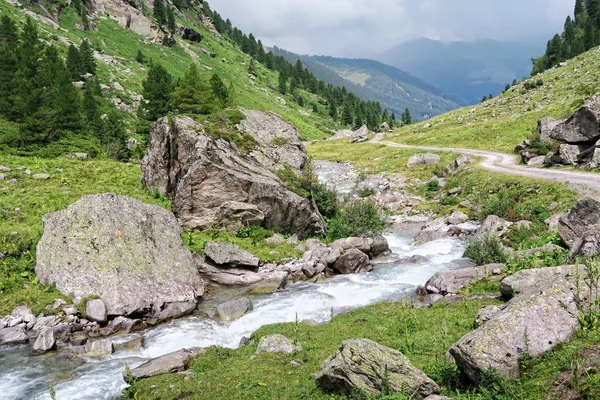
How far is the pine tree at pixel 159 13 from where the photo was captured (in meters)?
144

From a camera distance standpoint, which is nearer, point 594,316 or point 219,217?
point 594,316

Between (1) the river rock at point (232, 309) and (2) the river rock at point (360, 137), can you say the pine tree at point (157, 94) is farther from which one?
(2) the river rock at point (360, 137)

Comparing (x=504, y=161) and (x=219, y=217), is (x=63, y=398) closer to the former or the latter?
(x=219, y=217)

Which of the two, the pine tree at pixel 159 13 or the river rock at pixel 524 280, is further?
the pine tree at pixel 159 13

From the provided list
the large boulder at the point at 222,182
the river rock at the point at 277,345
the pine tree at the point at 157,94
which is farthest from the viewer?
the pine tree at the point at 157,94

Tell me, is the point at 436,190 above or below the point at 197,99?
below

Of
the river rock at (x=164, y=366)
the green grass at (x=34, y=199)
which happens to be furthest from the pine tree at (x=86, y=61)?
the river rock at (x=164, y=366)

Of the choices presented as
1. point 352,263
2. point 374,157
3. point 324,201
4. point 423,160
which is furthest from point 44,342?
point 374,157

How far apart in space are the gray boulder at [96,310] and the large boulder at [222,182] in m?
11.7

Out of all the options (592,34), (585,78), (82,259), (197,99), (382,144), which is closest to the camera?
(82,259)

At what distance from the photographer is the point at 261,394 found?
425 inches

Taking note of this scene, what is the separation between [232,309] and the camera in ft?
65.3

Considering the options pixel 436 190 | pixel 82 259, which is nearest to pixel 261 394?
pixel 82 259

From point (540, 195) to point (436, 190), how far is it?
59.2 feet
